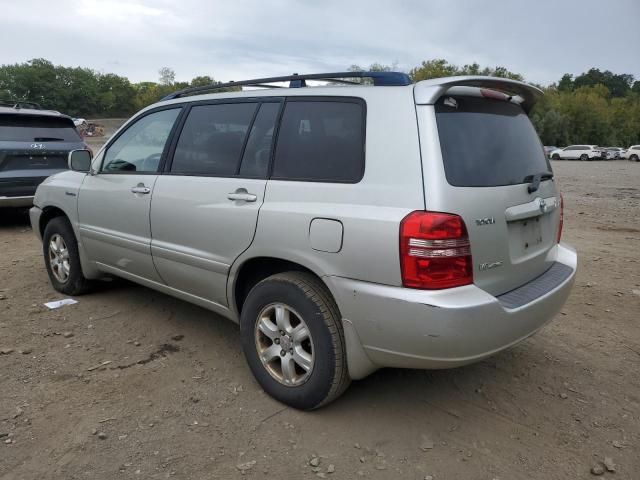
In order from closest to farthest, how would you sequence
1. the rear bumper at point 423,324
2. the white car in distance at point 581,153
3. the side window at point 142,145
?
1. the rear bumper at point 423,324
2. the side window at point 142,145
3. the white car in distance at point 581,153

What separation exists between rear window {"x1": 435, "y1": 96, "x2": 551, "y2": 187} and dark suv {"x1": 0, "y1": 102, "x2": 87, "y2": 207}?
6961 millimetres

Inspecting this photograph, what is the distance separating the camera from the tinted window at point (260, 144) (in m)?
3.08

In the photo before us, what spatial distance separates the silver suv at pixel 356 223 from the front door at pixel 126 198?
0.04m

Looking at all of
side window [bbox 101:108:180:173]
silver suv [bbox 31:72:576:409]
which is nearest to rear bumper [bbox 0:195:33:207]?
side window [bbox 101:108:180:173]

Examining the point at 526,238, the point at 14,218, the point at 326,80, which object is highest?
the point at 326,80

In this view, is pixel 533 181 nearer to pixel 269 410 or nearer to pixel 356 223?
pixel 356 223

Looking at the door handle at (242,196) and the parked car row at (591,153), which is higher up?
the door handle at (242,196)

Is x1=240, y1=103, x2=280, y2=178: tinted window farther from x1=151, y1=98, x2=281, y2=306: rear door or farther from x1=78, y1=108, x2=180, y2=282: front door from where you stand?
x1=78, y1=108, x2=180, y2=282: front door

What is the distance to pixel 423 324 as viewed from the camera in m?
2.35

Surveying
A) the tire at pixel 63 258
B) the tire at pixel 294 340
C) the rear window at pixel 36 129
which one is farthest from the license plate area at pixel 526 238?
the rear window at pixel 36 129

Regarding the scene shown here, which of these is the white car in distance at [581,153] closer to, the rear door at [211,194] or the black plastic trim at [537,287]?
the black plastic trim at [537,287]

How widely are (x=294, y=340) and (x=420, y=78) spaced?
213ft

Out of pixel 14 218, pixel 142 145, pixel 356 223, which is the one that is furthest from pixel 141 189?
pixel 14 218

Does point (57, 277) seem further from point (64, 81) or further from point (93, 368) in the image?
point (64, 81)
